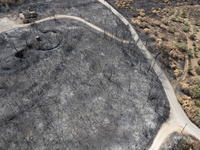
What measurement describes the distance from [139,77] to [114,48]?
15932 millimetres

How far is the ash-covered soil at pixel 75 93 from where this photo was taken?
39188 millimetres

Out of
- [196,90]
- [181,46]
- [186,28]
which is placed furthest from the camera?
[186,28]

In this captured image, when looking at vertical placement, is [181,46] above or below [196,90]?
above

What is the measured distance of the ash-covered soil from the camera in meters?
39.2

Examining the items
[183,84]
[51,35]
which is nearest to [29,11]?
[51,35]

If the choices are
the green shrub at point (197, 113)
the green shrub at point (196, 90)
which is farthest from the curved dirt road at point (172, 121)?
the green shrub at point (196, 90)

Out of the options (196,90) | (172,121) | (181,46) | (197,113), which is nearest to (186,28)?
(181,46)

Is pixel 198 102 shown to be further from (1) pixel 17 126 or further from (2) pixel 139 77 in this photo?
(1) pixel 17 126

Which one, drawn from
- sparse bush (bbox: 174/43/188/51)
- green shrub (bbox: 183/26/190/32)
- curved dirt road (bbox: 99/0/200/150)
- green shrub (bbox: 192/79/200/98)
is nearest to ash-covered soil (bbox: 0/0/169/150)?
curved dirt road (bbox: 99/0/200/150)

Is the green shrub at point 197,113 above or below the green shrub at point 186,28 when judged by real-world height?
below

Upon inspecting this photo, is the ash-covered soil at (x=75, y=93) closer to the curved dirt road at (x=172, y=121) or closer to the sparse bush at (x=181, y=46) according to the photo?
the curved dirt road at (x=172, y=121)

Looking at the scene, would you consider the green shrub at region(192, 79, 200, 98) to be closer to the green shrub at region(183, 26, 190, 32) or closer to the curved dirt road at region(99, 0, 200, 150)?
the curved dirt road at region(99, 0, 200, 150)

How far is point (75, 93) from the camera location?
4712 centimetres

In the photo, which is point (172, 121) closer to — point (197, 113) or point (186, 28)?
point (197, 113)
